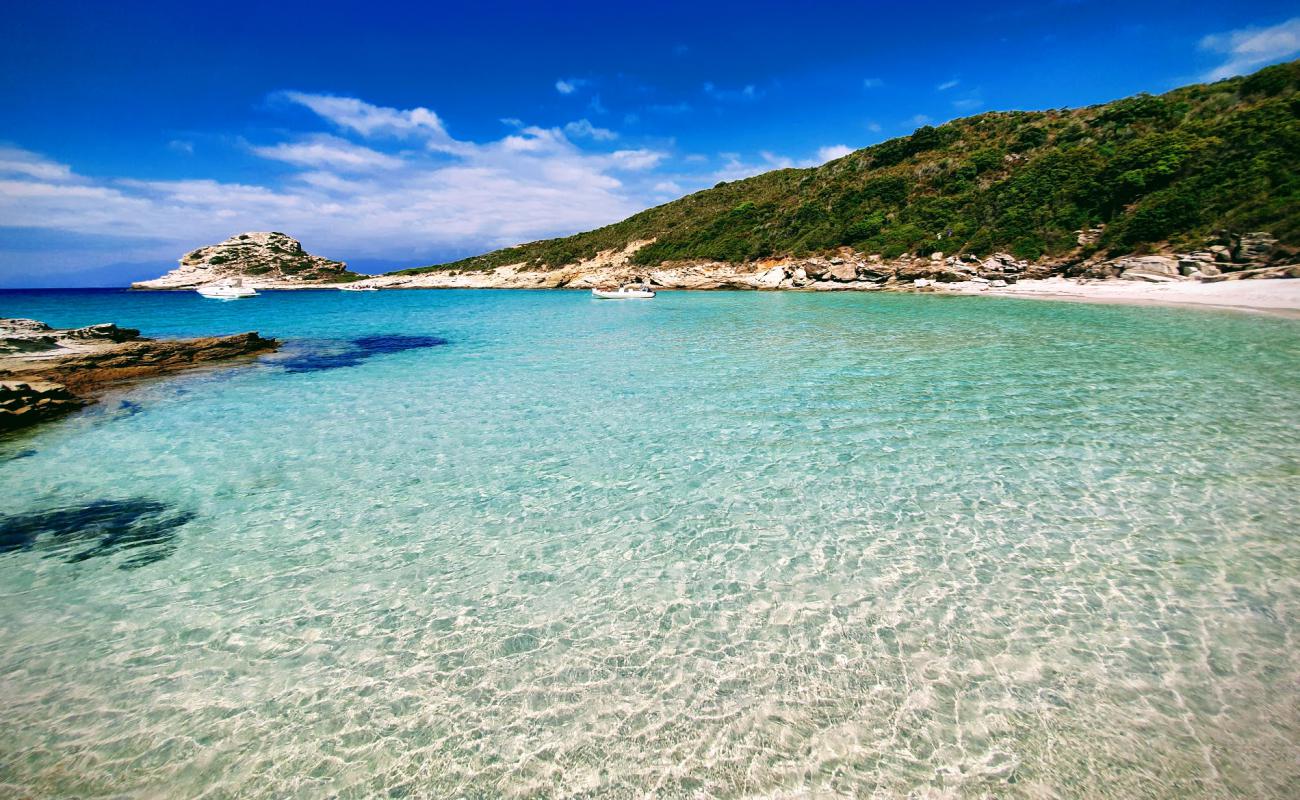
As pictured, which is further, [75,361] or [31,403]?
[75,361]

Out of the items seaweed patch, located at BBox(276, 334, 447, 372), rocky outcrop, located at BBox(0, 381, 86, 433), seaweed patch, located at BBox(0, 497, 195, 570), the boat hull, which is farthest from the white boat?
seaweed patch, located at BBox(0, 497, 195, 570)

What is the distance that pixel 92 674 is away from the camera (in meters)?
3.71

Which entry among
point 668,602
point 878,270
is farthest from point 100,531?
point 878,270

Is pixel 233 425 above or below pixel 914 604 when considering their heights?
above

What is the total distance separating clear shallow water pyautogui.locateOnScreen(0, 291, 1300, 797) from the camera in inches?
116

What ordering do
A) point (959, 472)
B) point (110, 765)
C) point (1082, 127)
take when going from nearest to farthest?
point (110, 765), point (959, 472), point (1082, 127)

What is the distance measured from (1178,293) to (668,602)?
34628mm

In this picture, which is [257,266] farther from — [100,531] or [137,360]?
[100,531]

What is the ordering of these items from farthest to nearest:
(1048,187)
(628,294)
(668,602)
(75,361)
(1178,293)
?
1. (628,294)
2. (1048,187)
3. (1178,293)
4. (75,361)
5. (668,602)

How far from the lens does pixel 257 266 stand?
11100 centimetres

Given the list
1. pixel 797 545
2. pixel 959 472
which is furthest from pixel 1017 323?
pixel 797 545

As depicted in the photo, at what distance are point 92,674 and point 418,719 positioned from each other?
267 cm

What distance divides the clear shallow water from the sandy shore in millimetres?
18357

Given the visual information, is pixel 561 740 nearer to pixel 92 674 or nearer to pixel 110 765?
pixel 110 765
